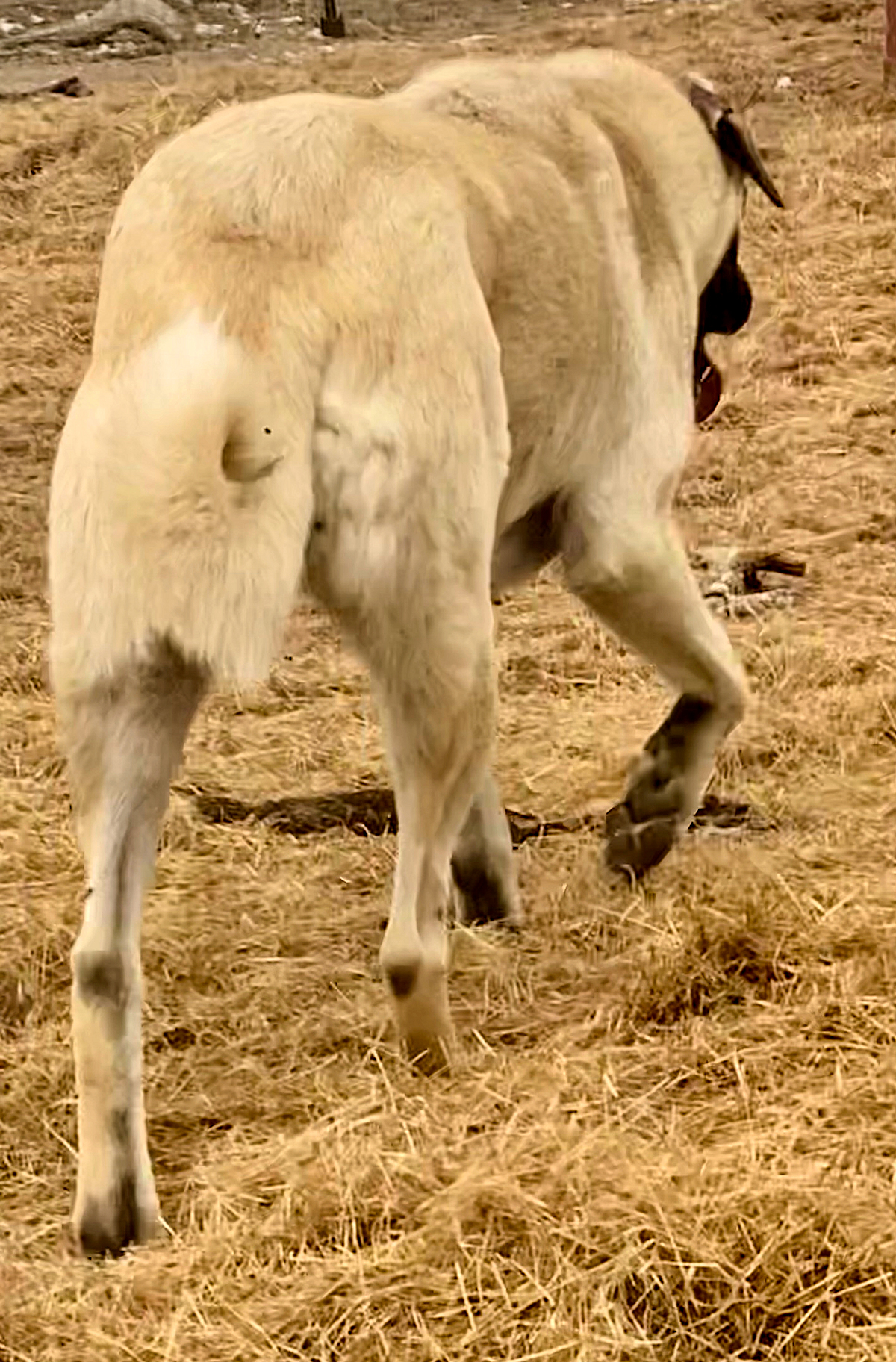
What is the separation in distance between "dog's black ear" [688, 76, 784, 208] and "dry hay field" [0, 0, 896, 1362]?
51.1 inches

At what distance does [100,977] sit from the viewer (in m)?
3.26

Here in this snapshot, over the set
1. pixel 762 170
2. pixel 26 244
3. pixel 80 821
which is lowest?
pixel 26 244

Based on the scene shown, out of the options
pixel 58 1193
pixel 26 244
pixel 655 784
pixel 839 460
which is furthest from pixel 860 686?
pixel 26 244

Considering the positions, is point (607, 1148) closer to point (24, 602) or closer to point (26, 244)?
point (24, 602)

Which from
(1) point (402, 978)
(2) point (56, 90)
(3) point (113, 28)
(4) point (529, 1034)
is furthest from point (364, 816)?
(3) point (113, 28)

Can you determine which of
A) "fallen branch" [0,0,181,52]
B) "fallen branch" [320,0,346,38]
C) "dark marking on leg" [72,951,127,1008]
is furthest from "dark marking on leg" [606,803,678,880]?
"fallen branch" [0,0,181,52]

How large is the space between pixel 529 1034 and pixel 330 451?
47.1 inches

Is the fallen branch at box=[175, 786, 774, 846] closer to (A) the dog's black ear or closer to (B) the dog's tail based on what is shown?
(A) the dog's black ear

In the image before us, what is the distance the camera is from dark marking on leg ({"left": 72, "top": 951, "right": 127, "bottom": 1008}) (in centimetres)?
326

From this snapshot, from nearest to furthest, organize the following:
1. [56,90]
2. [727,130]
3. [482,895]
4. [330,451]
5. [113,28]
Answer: [330,451] < [482,895] < [727,130] < [56,90] < [113,28]

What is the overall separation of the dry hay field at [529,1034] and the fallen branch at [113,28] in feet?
27.2

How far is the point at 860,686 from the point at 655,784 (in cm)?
120

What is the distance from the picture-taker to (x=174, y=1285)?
308 cm

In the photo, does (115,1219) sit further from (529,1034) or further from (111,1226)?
(529,1034)
